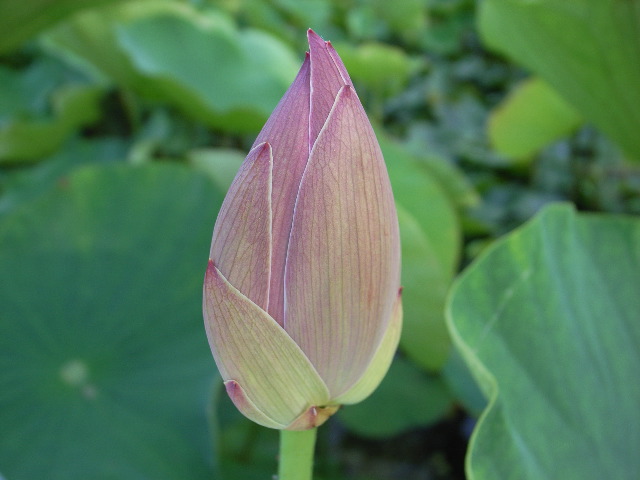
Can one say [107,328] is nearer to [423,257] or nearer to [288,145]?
[423,257]

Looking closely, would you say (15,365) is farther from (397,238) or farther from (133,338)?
(397,238)

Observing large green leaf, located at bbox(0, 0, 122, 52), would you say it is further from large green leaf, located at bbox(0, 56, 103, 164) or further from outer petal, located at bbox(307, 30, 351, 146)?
outer petal, located at bbox(307, 30, 351, 146)

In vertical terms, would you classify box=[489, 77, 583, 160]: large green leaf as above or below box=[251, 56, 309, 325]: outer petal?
below

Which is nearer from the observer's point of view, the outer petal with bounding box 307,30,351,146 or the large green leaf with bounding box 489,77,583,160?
the outer petal with bounding box 307,30,351,146

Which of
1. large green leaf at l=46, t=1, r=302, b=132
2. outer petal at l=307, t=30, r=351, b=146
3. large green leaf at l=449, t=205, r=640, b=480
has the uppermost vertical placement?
outer petal at l=307, t=30, r=351, b=146

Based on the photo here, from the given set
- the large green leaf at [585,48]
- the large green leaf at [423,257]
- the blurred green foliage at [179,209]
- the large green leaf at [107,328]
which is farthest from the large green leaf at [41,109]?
the large green leaf at [585,48]

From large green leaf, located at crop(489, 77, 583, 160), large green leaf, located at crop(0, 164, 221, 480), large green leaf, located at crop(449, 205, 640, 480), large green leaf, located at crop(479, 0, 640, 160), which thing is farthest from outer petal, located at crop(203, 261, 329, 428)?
large green leaf, located at crop(489, 77, 583, 160)

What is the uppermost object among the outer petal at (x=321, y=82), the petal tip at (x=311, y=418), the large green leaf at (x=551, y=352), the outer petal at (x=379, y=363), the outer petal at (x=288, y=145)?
the outer petal at (x=321, y=82)

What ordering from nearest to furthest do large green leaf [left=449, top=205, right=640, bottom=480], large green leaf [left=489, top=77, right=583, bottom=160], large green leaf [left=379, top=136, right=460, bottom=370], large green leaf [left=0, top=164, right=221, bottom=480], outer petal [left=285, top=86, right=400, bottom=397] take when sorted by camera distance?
1. outer petal [left=285, top=86, right=400, bottom=397]
2. large green leaf [left=449, top=205, right=640, bottom=480]
3. large green leaf [left=0, top=164, right=221, bottom=480]
4. large green leaf [left=379, top=136, right=460, bottom=370]
5. large green leaf [left=489, top=77, right=583, bottom=160]

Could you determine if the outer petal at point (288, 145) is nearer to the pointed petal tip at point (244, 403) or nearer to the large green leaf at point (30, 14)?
the pointed petal tip at point (244, 403)

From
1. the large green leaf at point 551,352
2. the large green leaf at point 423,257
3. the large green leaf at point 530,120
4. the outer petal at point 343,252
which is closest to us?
the outer petal at point 343,252
